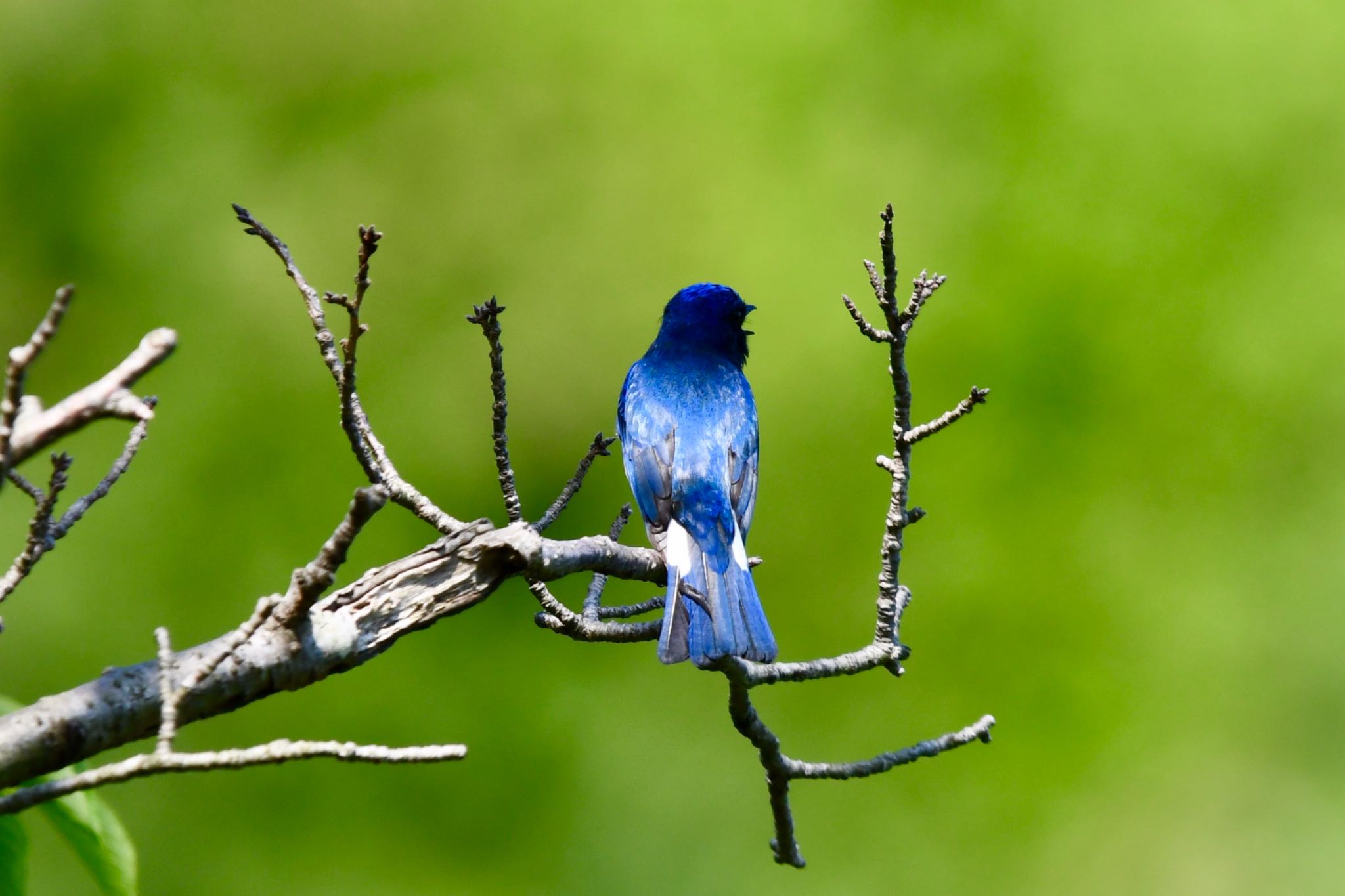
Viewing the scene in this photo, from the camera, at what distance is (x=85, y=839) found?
5.78 feet

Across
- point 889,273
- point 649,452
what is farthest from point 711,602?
point 889,273

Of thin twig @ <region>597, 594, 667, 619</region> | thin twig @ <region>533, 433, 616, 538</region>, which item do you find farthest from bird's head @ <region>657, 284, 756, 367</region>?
thin twig @ <region>597, 594, 667, 619</region>

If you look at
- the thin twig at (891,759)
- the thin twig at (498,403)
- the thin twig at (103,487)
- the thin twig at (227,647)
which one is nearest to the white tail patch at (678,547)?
the thin twig at (891,759)

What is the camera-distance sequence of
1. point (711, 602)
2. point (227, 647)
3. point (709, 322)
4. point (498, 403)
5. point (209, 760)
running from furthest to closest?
point (709, 322) < point (711, 602) < point (498, 403) < point (227, 647) < point (209, 760)

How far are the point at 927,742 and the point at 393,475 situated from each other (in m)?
1.22

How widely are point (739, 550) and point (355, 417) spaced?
5.09 feet

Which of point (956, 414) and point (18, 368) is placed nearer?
point (18, 368)

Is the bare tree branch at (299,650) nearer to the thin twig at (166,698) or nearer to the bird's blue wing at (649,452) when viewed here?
the thin twig at (166,698)

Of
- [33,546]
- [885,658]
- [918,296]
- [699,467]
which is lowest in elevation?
[885,658]

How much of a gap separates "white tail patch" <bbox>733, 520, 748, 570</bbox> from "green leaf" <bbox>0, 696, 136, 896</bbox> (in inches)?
71.1

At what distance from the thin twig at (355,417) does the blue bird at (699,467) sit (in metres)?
0.63

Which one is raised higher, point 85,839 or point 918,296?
point 918,296

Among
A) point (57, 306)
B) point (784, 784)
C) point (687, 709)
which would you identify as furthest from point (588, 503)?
point (57, 306)

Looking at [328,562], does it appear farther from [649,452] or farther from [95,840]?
[649,452]
